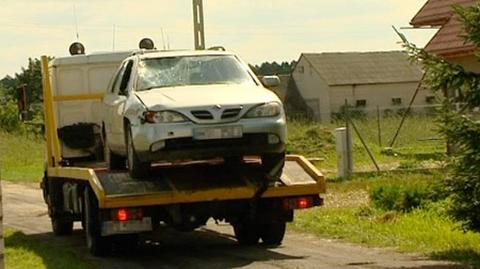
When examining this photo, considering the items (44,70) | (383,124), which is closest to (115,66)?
(44,70)

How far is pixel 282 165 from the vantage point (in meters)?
13.7

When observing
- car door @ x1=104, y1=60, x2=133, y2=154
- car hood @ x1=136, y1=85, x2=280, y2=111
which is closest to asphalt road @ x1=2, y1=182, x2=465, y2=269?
car door @ x1=104, y1=60, x2=133, y2=154

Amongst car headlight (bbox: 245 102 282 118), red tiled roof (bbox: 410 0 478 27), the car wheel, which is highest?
red tiled roof (bbox: 410 0 478 27)

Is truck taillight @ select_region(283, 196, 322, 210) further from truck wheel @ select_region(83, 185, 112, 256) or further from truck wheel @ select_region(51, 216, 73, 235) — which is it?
truck wheel @ select_region(51, 216, 73, 235)

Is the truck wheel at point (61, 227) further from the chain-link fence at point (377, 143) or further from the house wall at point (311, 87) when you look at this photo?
the house wall at point (311, 87)

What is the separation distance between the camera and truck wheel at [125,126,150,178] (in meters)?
13.2

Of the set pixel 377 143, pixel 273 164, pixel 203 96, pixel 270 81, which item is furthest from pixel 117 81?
pixel 377 143

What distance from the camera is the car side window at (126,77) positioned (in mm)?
14561

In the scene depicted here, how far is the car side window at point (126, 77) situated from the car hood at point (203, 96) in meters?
0.78

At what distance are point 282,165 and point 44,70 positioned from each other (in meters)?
5.33

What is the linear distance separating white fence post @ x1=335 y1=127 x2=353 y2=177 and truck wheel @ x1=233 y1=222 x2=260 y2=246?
12.3 m

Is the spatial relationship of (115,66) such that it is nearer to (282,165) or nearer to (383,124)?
(282,165)

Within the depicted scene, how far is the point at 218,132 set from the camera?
12.9 meters

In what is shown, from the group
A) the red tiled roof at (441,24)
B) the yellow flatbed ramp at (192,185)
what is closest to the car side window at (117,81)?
the yellow flatbed ramp at (192,185)
